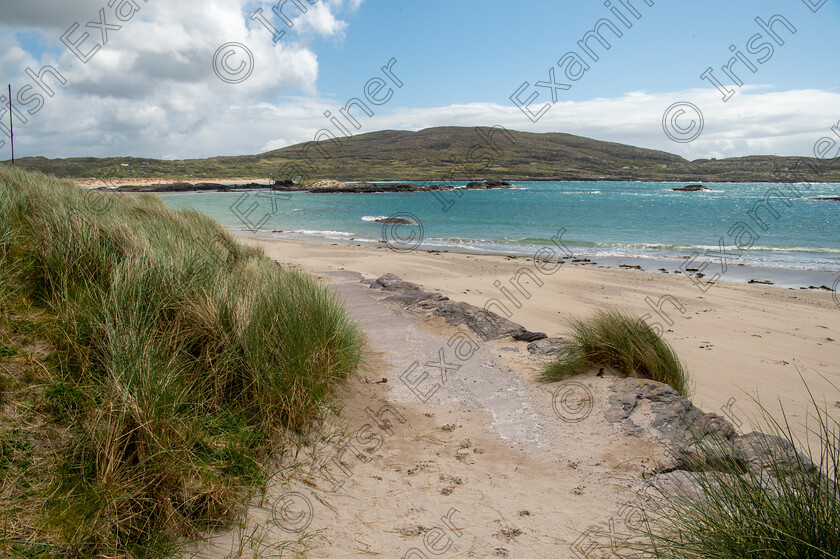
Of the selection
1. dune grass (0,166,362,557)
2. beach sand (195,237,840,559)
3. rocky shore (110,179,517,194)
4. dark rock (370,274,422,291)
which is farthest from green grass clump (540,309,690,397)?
rocky shore (110,179,517,194)

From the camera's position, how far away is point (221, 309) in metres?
4.10

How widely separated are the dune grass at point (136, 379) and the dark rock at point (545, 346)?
263cm

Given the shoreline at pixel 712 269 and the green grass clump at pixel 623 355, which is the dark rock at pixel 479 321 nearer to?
the green grass clump at pixel 623 355

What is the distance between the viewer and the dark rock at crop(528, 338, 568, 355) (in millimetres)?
6644

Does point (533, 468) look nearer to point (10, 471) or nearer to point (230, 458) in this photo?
point (230, 458)

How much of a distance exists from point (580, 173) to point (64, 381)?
153m

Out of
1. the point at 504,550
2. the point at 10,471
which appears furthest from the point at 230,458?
the point at 504,550

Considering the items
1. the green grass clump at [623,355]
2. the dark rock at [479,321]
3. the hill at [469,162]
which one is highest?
the hill at [469,162]

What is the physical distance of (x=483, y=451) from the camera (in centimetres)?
425

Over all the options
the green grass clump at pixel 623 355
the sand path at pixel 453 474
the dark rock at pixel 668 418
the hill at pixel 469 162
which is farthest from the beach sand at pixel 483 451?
the hill at pixel 469 162

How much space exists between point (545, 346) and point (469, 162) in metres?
151

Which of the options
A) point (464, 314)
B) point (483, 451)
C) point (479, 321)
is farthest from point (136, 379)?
point (464, 314)

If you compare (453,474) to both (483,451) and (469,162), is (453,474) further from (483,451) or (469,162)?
(469,162)

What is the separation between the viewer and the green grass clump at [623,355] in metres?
5.41
